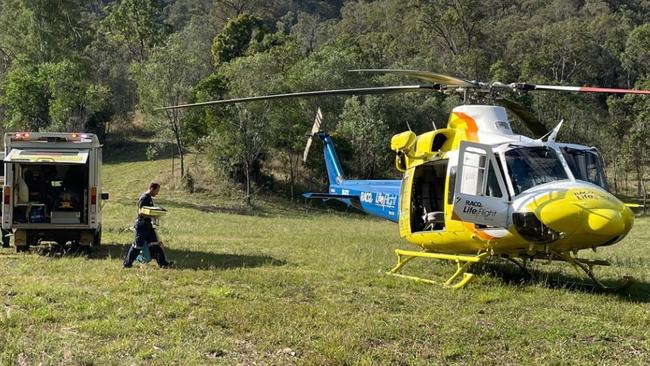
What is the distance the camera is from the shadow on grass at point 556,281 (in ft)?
29.4

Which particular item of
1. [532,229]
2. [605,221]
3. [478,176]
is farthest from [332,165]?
[605,221]

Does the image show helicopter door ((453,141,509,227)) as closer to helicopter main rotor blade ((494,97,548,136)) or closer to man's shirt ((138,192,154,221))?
helicopter main rotor blade ((494,97,548,136))

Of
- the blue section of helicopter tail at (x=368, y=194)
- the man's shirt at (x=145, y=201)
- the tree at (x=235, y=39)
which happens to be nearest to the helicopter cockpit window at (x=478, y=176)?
the blue section of helicopter tail at (x=368, y=194)

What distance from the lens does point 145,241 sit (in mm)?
10188

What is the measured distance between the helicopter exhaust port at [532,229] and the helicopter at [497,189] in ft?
0.04

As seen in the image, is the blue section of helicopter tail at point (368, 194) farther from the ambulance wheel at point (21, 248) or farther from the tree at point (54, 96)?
the tree at point (54, 96)

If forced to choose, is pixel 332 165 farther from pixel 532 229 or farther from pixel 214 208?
pixel 214 208

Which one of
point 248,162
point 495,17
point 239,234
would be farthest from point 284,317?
point 495,17

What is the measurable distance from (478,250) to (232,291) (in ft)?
13.1

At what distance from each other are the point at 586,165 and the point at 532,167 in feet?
2.92

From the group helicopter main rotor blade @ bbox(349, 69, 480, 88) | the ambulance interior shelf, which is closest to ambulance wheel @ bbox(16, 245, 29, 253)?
the ambulance interior shelf

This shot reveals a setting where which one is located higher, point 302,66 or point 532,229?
point 302,66

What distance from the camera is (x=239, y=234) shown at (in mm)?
18266

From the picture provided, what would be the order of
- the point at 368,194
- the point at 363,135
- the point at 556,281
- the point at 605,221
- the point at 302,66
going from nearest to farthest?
the point at 605,221
the point at 556,281
the point at 368,194
the point at 363,135
the point at 302,66
